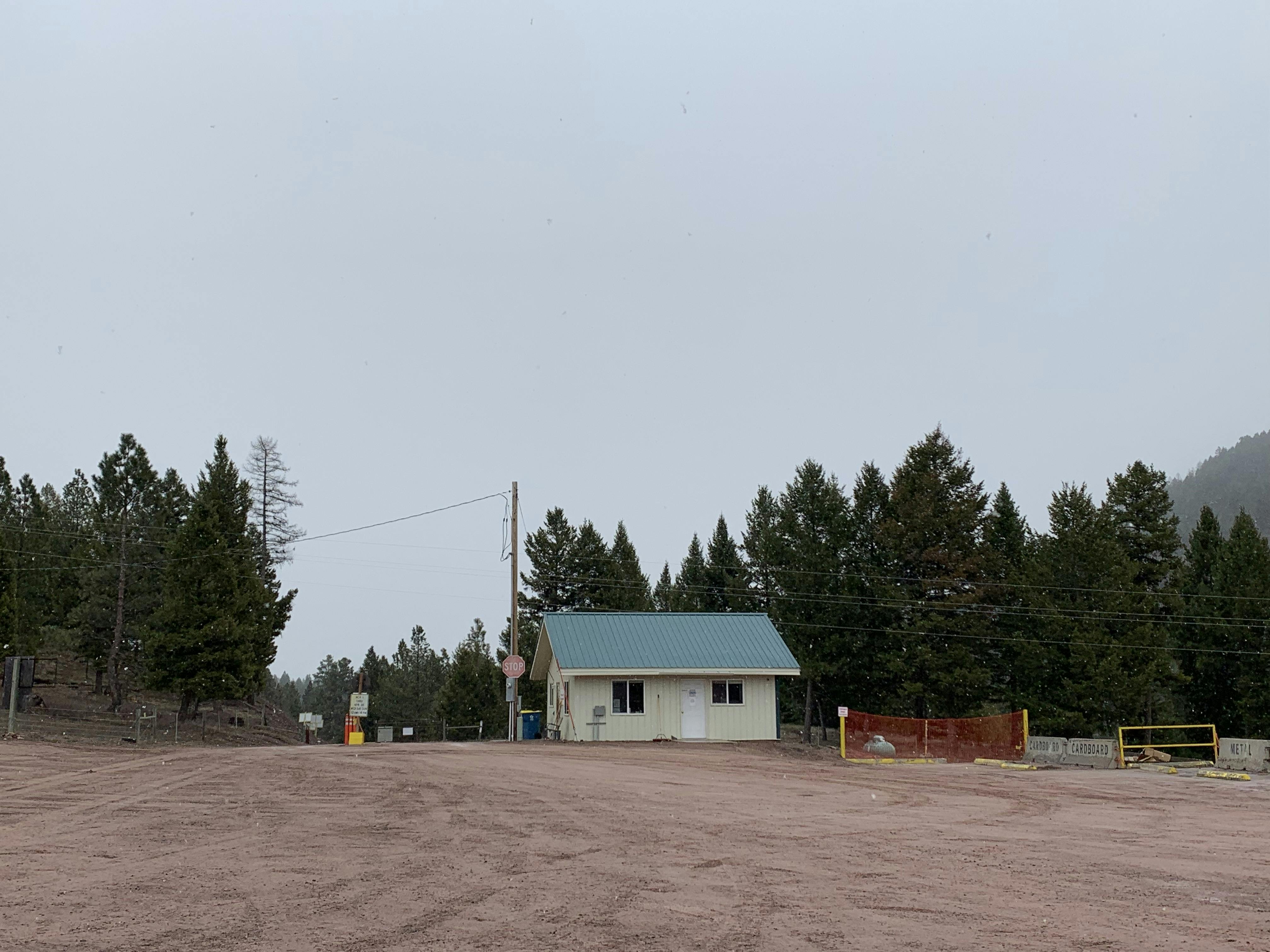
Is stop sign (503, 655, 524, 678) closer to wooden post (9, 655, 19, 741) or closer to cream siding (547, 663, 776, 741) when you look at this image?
cream siding (547, 663, 776, 741)

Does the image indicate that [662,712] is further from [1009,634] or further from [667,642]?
[1009,634]

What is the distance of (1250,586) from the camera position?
43906 millimetres

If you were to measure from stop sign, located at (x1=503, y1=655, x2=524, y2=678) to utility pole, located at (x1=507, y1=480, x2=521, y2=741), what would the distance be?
0.45m

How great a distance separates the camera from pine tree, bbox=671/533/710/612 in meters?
65.8

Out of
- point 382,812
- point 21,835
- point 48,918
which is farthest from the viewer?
point 382,812

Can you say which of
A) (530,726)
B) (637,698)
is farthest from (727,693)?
(530,726)

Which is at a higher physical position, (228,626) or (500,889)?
(228,626)

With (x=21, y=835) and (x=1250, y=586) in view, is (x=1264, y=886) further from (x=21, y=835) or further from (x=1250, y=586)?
(x=1250, y=586)

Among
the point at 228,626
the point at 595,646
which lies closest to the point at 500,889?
the point at 595,646

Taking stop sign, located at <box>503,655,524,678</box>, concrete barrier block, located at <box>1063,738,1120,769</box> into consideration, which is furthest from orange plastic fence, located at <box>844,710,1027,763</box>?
stop sign, located at <box>503,655,524,678</box>

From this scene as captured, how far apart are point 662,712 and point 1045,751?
12.2 metres

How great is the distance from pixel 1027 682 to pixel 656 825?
3702cm

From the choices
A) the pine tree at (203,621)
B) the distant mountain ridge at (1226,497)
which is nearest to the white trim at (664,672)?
the pine tree at (203,621)

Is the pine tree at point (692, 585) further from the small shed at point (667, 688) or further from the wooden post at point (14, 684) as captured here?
the wooden post at point (14, 684)
